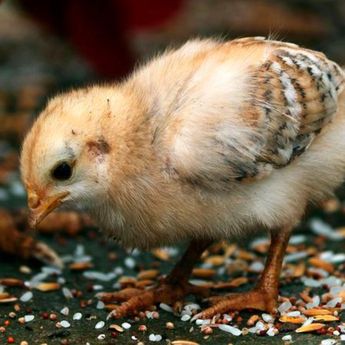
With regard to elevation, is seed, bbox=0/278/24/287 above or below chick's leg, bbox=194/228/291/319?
below

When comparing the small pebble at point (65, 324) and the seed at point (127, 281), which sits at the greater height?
the small pebble at point (65, 324)

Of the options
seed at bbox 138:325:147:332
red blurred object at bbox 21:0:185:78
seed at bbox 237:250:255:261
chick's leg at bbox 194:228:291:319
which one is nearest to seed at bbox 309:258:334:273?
seed at bbox 237:250:255:261

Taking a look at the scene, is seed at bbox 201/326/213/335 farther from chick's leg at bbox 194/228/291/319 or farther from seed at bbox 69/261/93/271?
seed at bbox 69/261/93/271

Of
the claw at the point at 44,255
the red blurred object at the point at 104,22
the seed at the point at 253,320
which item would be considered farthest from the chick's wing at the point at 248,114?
the red blurred object at the point at 104,22

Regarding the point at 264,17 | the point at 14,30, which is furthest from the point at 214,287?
the point at 14,30

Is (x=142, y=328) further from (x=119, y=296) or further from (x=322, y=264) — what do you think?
(x=322, y=264)

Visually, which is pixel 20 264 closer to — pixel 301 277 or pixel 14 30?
pixel 301 277

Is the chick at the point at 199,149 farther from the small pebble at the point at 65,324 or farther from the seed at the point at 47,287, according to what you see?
the seed at the point at 47,287

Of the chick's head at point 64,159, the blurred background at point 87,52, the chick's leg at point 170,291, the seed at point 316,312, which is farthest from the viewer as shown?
the blurred background at point 87,52
